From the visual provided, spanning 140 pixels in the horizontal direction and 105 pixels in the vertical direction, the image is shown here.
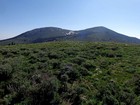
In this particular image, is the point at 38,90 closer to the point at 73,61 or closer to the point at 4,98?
the point at 4,98

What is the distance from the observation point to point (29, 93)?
11789 millimetres

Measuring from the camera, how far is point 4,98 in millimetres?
11703

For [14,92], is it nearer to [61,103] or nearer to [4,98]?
[4,98]

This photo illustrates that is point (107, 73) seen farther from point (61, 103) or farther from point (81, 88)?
point (61, 103)

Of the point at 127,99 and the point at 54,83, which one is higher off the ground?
the point at 54,83

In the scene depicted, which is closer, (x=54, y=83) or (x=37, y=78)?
(x=54, y=83)

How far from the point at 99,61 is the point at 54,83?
7.75 metres

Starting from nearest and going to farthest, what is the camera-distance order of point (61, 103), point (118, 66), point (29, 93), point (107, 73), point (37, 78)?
point (61, 103) → point (29, 93) → point (37, 78) → point (107, 73) → point (118, 66)

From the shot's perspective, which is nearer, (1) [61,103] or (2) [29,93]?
(1) [61,103]

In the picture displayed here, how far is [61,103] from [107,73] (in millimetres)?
5992

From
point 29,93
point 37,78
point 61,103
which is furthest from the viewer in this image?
point 37,78

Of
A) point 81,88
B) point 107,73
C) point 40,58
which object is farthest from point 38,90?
point 40,58

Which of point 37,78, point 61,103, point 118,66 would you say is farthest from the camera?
point 118,66

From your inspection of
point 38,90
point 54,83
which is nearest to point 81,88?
point 54,83
